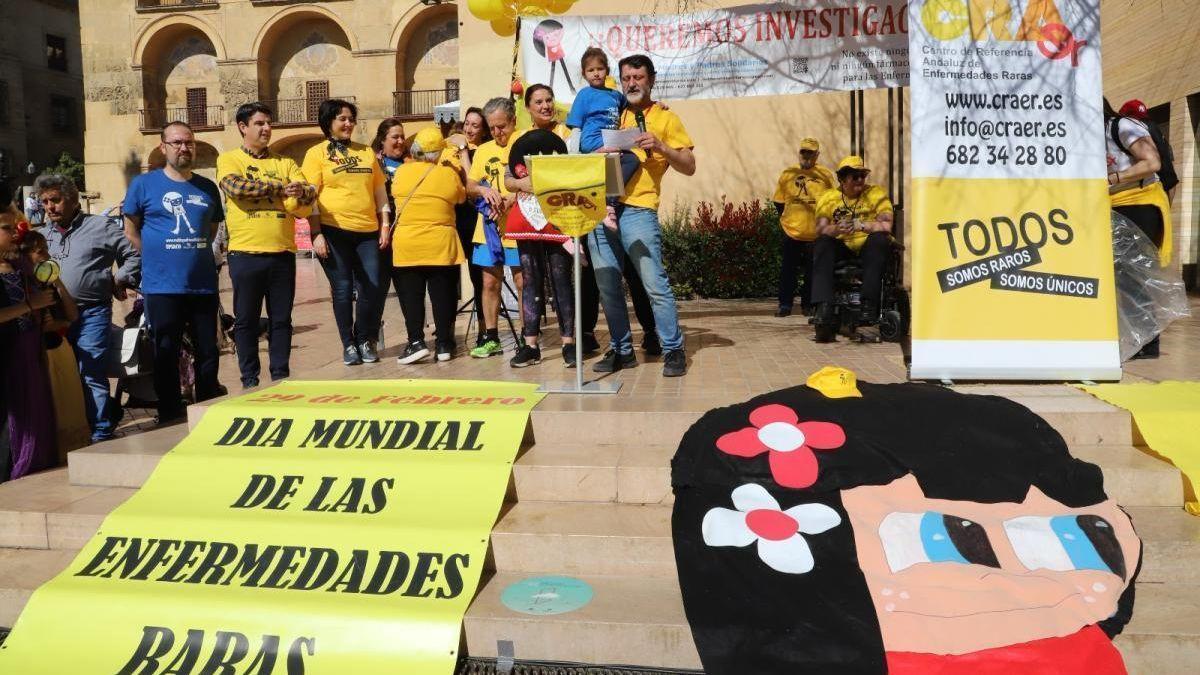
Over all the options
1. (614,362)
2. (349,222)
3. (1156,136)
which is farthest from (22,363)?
(1156,136)

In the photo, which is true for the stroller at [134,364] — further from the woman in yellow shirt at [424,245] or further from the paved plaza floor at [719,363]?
the woman in yellow shirt at [424,245]

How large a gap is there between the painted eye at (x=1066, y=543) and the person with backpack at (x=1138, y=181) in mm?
3067

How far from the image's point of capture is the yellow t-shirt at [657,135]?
5.18 meters

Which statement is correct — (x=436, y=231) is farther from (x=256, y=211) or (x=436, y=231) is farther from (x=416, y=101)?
(x=416, y=101)

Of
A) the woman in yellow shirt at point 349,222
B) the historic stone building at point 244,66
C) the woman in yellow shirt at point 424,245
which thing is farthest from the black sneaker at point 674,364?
the historic stone building at point 244,66

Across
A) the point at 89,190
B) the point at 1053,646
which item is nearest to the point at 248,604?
the point at 1053,646

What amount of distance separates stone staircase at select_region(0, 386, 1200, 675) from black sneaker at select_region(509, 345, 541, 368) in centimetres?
126

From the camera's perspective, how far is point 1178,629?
9.52 ft

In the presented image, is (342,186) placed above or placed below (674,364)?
above

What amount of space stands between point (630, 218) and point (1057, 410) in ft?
8.51

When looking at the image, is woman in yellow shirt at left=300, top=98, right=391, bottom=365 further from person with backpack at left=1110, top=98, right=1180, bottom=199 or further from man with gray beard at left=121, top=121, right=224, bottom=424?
person with backpack at left=1110, top=98, right=1180, bottom=199

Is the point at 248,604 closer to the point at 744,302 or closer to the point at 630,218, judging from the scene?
the point at 630,218

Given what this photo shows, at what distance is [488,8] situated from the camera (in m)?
8.60

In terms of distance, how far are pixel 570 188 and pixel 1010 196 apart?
2.58 metres
